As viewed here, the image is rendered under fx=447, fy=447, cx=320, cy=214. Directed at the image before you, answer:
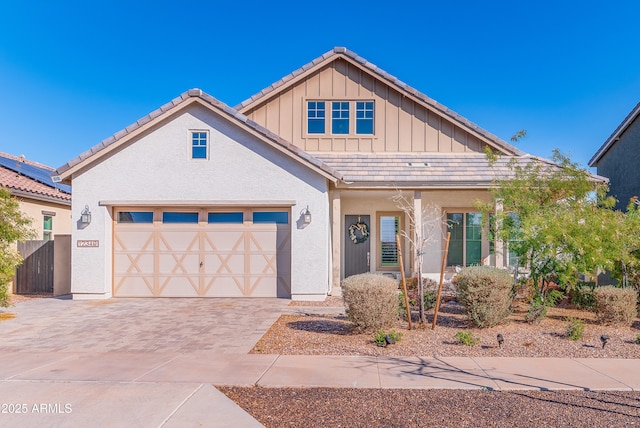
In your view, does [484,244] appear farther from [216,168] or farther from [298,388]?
[298,388]

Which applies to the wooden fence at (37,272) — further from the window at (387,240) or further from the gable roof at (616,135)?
the gable roof at (616,135)

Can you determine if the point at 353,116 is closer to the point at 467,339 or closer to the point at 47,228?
the point at 467,339

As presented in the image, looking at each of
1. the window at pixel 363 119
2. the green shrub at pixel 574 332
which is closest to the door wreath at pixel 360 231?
the window at pixel 363 119

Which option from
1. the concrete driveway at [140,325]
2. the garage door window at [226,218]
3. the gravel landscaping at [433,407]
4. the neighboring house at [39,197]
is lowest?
the concrete driveway at [140,325]

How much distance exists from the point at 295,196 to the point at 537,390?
8.19 metres

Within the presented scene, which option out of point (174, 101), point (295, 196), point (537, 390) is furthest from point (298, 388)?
point (174, 101)

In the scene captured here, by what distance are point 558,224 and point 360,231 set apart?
7573 mm

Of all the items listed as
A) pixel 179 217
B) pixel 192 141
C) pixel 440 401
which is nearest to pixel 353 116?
pixel 192 141

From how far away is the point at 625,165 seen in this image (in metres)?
18.9

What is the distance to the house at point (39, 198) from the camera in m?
15.5

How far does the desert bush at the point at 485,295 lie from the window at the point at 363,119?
784cm

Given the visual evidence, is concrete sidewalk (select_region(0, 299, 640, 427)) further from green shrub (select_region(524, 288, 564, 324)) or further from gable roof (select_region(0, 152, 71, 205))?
gable roof (select_region(0, 152, 71, 205))

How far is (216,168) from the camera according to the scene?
12.5 m

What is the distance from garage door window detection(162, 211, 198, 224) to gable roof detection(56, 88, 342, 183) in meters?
2.36
